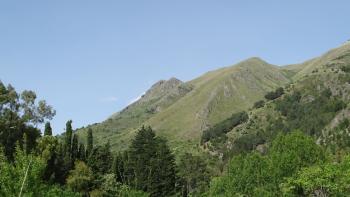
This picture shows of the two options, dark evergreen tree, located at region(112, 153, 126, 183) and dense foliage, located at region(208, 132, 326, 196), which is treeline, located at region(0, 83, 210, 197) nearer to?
dark evergreen tree, located at region(112, 153, 126, 183)

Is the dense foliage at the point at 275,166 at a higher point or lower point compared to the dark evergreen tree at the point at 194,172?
higher

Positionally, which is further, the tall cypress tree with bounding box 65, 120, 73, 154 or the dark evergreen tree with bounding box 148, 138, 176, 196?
the dark evergreen tree with bounding box 148, 138, 176, 196

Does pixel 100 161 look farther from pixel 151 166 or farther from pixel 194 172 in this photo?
pixel 194 172

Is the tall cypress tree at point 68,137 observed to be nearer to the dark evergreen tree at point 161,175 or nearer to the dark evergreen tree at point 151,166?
the dark evergreen tree at point 151,166

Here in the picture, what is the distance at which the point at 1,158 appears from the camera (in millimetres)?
39938

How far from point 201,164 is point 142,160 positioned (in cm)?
3989

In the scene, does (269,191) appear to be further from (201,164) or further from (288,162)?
(201,164)

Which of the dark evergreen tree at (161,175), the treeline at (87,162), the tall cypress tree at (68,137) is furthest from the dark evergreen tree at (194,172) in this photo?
the tall cypress tree at (68,137)

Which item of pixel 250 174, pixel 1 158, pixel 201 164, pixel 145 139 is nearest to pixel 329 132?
pixel 201 164

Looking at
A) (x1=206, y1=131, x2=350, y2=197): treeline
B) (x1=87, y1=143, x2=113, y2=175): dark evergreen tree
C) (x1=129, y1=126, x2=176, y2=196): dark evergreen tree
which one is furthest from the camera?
(x1=129, y1=126, x2=176, y2=196): dark evergreen tree

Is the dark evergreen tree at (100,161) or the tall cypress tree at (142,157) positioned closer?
the dark evergreen tree at (100,161)

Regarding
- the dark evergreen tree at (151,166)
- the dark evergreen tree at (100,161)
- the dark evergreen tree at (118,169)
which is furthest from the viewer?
the dark evergreen tree at (118,169)

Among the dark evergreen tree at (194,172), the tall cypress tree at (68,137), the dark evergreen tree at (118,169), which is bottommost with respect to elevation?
the dark evergreen tree at (194,172)

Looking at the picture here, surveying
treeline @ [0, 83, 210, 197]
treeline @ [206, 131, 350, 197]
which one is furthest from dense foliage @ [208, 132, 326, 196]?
treeline @ [0, 83, 210, 197]
